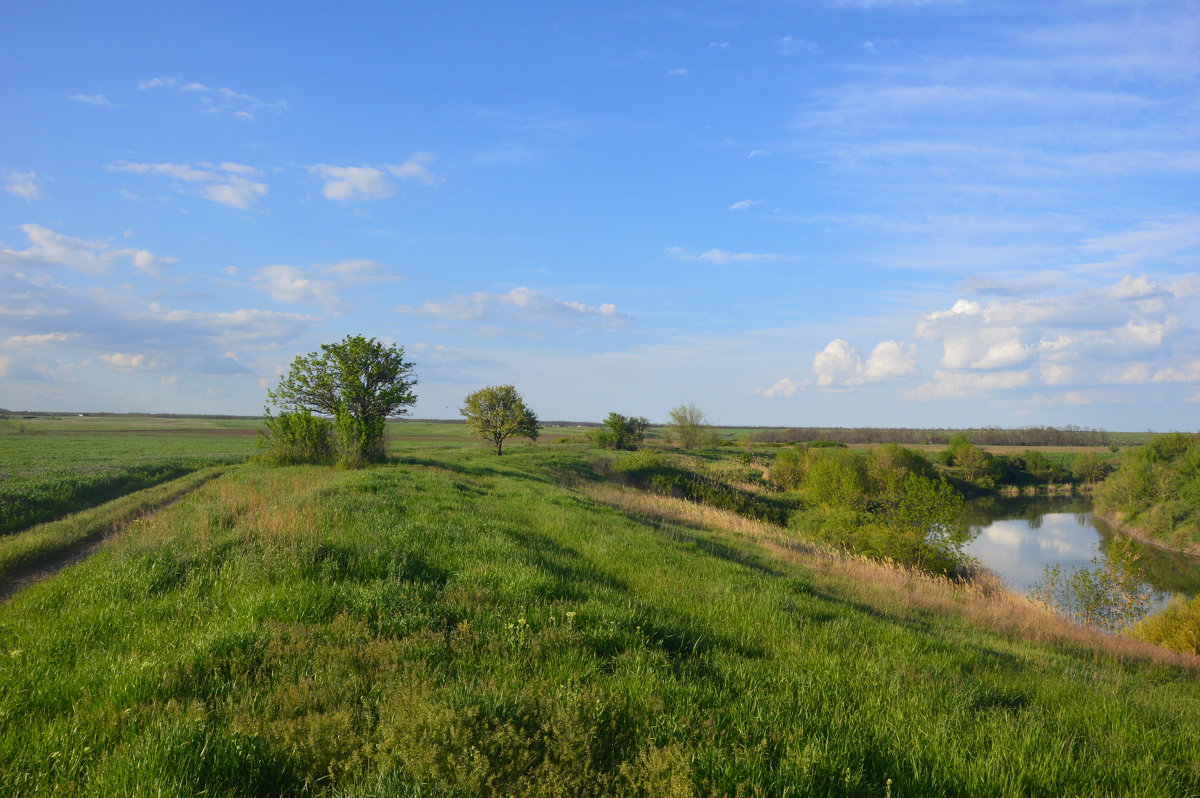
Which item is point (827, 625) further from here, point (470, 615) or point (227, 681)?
point (227, 681)

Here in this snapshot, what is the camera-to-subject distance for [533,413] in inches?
1972

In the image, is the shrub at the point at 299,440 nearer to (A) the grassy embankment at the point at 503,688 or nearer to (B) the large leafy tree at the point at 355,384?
(B) the large leafy tree at the point at 355,384

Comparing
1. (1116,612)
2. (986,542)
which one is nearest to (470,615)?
(1116,612)

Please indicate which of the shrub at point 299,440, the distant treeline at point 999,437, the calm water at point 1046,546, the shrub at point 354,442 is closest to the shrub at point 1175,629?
the calm water at point 1046,546

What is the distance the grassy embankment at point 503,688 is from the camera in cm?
357

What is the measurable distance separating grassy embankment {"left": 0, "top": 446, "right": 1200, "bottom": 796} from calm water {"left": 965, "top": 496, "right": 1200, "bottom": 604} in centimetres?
2584

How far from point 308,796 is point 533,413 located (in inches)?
1843

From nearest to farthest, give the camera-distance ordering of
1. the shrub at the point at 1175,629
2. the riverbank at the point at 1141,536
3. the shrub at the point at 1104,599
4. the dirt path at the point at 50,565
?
the dirt path at the point at 50,565
the shrub at the point at 1175,629
the shrub at the point at 1104,599
the riverbank at the point at 1141,536

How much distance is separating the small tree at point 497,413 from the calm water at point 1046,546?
31.1m

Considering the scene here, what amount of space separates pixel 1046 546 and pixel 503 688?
52.4 m

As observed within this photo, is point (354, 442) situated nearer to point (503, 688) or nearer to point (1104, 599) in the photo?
point (503, 688)

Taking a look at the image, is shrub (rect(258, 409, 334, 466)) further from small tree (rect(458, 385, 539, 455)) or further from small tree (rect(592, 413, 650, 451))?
small tree (rect(592, 413, 650, 451))

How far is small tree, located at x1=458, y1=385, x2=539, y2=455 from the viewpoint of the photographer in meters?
48.0

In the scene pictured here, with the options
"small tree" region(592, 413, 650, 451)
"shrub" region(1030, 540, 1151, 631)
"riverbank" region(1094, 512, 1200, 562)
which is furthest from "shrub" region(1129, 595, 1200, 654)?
"small tree" region(592, 413, 650, 451)
